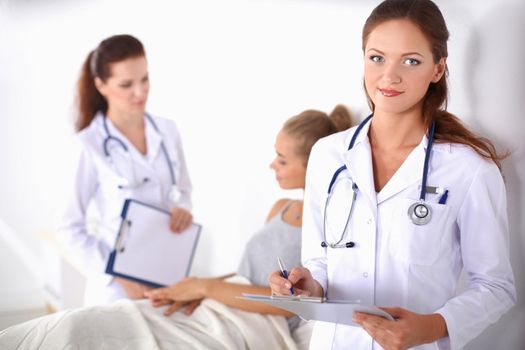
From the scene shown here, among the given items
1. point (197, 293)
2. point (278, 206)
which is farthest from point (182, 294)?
point (278, 206)

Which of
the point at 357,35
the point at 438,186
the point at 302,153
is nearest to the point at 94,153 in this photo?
the point at 302,153

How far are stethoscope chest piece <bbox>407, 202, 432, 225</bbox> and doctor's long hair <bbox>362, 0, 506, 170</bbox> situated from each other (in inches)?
6.5

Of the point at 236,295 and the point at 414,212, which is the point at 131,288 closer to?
the point at 236,295

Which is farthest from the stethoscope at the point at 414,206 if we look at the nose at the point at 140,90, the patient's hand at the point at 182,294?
the nose at the point at 140,90

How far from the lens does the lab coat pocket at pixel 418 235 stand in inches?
56.6

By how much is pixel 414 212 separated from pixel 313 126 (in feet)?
2.49

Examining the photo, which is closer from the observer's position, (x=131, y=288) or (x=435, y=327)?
(x=435, y=327)

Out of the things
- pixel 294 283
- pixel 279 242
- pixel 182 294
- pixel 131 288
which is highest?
pixel 294 283

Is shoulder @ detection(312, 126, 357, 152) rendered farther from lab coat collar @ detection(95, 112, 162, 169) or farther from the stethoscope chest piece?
lab coat collar @ detection(95, 112, 162, 169)

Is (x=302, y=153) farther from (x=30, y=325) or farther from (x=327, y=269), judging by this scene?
(x=30, y=325)

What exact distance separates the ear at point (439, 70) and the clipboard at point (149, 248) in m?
1.21

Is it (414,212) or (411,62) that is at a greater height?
(411,62)

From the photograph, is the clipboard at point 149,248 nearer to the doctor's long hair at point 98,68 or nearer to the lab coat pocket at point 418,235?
the doctor's long hair at point 98,68

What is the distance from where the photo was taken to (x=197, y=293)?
2057 mm
